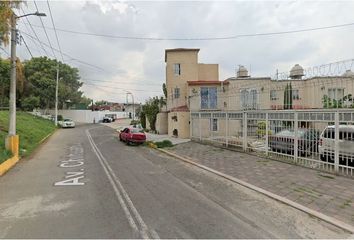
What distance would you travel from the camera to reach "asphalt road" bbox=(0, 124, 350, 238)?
5.63 m

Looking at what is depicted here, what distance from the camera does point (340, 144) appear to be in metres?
10.6

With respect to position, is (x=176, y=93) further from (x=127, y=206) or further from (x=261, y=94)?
(x=127, y=206)

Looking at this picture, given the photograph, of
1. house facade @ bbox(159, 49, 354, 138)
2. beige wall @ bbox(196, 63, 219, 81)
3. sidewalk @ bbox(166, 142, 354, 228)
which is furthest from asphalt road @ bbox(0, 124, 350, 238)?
beige wall @ bbox(196, 63, 219, 81)

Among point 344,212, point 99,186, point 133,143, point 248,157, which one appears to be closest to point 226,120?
point 248,157

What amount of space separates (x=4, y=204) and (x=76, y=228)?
9.91 ft

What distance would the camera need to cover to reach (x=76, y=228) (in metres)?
5.76

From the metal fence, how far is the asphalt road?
4.04 meters

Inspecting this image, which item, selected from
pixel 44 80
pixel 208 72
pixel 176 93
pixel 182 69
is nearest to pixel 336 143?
pixel 176 93

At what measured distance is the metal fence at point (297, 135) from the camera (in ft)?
34.5

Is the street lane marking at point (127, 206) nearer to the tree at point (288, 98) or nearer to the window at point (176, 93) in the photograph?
the tree at point (288, 98)

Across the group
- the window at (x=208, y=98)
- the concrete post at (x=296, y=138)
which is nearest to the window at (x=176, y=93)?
the window at (x=208, y=98)

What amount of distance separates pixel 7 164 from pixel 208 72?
2715 cm

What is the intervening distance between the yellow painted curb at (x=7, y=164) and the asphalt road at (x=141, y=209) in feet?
1.07

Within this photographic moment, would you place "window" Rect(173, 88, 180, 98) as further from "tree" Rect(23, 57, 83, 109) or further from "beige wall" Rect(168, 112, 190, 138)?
"tree" Rect(23, 57, 83, 109)
